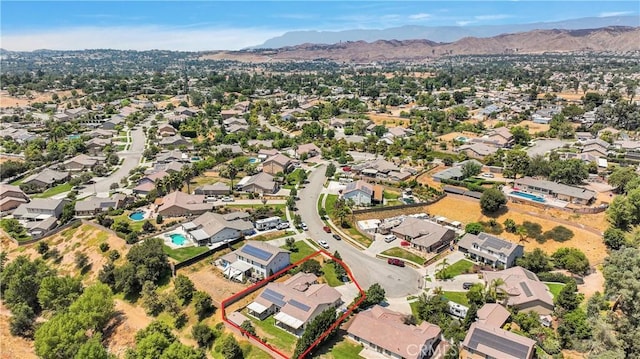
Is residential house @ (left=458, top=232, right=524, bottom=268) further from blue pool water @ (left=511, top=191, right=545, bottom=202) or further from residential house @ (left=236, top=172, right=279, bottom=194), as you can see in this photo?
residential house @ (left=236, top=172, right=279, bottom=194)

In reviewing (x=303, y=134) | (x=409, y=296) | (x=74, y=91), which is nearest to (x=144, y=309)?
(x=409, y=296)

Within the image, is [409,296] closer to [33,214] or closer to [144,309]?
[144,309]

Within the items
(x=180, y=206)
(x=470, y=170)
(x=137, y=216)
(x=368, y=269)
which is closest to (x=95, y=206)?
(x=137, y=216)

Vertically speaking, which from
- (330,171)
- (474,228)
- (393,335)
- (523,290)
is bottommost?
(393,335)

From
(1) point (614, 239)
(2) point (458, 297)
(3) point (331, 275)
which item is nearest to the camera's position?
(2) point (458, 297)

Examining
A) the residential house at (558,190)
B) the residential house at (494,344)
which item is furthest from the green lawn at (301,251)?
the residential house at (558,190)

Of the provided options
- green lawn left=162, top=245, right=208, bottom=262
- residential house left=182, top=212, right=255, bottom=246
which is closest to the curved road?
residential house left=182, top=212, right=255, bottom=246

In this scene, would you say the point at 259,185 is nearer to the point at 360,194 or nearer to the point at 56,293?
the point at 360,194
